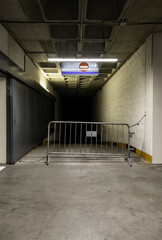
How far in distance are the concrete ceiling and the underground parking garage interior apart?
0.07 ft

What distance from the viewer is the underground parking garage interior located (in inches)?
82.5

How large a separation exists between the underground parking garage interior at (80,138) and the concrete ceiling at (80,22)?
2 centimetres

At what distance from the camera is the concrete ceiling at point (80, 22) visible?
367 centimetres

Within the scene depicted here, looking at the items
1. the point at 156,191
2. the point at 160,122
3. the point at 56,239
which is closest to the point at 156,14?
the point at 160,122

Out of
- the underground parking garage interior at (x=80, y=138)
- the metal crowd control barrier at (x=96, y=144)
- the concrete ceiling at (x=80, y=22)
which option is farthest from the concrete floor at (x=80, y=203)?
the concrete ceiling at (x=80, y=22)

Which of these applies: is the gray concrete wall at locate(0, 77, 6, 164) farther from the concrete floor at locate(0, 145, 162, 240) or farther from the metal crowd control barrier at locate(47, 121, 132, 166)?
the metal crowd control barrier at locate(47, 121, 132, 166)

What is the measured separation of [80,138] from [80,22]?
2.89 meters

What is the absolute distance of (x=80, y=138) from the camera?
4.95m

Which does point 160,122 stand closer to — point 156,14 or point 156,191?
point 156,191

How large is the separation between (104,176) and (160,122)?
2166 mm

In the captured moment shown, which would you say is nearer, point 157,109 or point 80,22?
point 80,22

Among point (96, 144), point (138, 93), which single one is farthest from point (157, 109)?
point (96, 144)

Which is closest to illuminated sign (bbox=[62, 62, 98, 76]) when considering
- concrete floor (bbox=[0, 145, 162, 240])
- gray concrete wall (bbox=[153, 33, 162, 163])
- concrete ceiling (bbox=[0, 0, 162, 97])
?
concrete ceiling (bbox=[0, 0, 162, 97])

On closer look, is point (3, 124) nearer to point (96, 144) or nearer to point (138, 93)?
point (96, 144)
